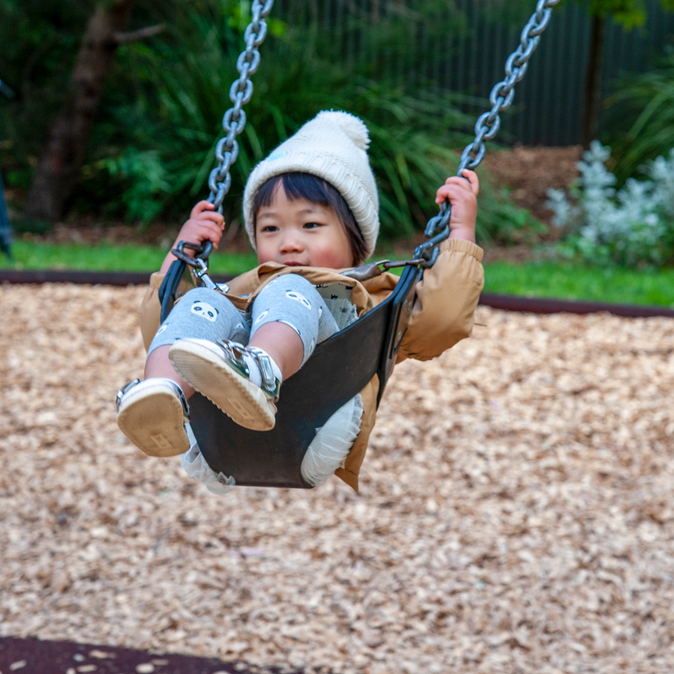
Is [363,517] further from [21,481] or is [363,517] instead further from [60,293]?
[60,293]

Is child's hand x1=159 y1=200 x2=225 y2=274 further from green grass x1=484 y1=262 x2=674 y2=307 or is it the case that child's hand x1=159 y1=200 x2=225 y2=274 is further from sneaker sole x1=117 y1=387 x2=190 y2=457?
green grass x1=484 y1=262 x2=674 y2=307

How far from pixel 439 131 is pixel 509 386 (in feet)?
12.4

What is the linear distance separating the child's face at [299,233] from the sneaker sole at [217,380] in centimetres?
60

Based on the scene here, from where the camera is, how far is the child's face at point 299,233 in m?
1.87

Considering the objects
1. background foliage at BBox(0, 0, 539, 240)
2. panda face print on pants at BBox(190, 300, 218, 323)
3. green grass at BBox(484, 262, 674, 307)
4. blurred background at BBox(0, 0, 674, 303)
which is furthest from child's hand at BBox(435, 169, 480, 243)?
background foliage at BBox(0, 0, 539, 240)

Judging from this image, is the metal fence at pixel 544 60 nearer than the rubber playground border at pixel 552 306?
No

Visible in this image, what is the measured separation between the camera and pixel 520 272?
18.1 ft

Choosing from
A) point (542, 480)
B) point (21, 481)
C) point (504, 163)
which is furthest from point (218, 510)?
point (504, 163)

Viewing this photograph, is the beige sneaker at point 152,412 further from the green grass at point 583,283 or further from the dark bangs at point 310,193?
the green grass at point 583,283

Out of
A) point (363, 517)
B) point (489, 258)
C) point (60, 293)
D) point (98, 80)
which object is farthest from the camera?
point (98, 80)

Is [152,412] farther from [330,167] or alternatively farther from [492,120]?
[492,120]

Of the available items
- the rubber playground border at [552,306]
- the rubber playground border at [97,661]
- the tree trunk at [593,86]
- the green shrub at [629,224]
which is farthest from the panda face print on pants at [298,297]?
the tree trunk at [593,86]

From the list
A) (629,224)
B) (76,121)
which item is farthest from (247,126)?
(629,224)

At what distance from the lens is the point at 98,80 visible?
23.0ft
